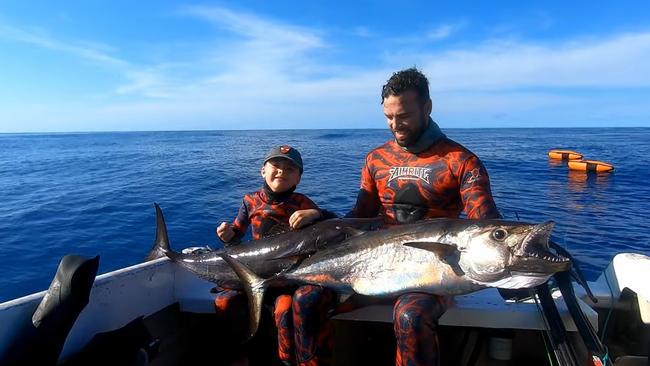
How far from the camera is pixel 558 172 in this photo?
29984 mm

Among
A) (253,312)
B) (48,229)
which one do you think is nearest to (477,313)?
(253,312)

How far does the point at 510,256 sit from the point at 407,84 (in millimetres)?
2113

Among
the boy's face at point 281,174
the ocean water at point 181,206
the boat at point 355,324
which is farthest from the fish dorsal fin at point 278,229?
the ocean water at point 181,206

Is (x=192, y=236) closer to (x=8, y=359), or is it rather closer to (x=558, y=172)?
(x=8, y=359)

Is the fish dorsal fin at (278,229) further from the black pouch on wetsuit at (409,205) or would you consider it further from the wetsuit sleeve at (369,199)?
the black pouch on wetsuit at (409,205)

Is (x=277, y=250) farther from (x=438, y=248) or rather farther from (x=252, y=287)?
(x=438, y=248)

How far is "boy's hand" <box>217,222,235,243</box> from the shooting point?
188 inches

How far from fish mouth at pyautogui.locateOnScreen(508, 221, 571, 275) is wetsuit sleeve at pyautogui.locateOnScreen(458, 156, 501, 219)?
0.92 m

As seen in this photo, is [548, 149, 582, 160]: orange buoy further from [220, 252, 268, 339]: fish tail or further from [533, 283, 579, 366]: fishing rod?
[220, 252, 268, 339]: fish tail

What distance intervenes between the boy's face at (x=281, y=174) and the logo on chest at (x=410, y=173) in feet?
3.57

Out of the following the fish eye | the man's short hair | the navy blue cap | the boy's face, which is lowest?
the fish eye

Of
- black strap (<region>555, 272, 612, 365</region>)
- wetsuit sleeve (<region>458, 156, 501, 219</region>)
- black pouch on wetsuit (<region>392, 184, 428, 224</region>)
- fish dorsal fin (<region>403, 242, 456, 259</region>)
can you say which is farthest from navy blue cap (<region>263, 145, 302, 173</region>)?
black strap (<region>555, 272, 612, 365</region>)

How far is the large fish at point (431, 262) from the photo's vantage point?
2859 millimetres

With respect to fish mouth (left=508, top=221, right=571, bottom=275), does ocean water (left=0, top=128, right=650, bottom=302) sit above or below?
below
